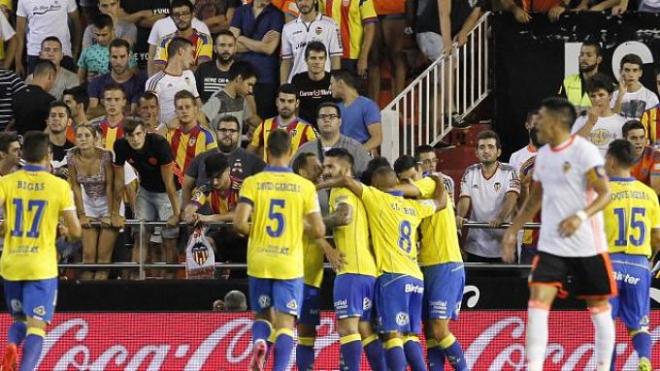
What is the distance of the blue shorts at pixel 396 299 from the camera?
621 inches

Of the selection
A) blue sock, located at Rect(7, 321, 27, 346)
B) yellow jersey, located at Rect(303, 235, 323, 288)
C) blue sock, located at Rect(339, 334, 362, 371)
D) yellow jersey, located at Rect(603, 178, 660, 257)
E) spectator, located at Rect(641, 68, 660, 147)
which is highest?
spectator, located at Rect(641, 68, 660, 147)

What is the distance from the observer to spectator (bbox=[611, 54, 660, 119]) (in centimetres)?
1908

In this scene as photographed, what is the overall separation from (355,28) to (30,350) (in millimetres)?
7075

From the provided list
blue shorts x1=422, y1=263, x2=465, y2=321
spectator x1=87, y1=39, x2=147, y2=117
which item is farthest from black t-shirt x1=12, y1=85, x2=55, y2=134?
blue shorts x1=422, y1=263, x2=465, y2=321

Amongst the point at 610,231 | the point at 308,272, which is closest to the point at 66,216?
the point at 308,272

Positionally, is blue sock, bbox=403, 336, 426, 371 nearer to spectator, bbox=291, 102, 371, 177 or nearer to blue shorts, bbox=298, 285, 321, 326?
blue shorts, bbox=298, 285, 321, 326

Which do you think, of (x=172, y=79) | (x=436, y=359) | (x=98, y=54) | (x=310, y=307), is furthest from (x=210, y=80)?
(x=436, y=359)

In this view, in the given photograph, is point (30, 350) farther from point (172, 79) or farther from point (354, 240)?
point (172, 79)

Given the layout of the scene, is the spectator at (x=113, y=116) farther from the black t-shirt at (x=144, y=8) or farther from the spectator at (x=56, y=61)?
the black t-shirt at (x=144, y=8)

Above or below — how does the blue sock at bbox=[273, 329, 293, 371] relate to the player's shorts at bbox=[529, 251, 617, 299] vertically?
below

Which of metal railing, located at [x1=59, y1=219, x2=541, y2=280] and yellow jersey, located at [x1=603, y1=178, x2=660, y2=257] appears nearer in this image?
yellow jersey, located at [x1=603, y1=178, x2=660, y2=257]

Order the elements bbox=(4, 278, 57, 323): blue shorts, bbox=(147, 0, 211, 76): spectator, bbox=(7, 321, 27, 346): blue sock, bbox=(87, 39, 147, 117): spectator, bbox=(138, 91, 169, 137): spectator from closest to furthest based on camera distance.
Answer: bbox=(4, 278, 57, 323): blue shorts
bbox=(7, 321, 27, 346): blue sock
bbox=(138, 91, 169, 137): spectator
bbox=(87, 39, 147, 117): spectator
bbox=(147, 0, 211, 76): spectator

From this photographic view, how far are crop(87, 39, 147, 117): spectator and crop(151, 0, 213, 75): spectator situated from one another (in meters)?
0.34

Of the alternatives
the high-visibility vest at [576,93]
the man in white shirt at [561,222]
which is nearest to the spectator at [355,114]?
the high-visibility vest at [576,93]
